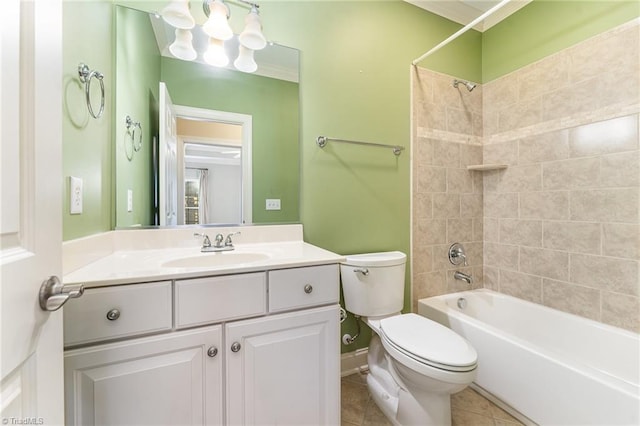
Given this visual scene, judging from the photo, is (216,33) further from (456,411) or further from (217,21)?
(456,411)

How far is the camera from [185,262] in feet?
3.87

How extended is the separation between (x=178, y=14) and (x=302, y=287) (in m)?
1.33

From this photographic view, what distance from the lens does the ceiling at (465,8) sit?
189 centimetres

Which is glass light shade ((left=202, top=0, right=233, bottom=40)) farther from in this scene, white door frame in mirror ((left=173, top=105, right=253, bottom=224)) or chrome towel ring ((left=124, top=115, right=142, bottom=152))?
chrome towel ring ((left=124, top=115, right=142, bottom=152))

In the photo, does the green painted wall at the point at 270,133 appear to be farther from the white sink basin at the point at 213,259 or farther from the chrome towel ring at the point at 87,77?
the chrome towel ring at the point at 87,77

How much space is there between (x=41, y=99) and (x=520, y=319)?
2546 mm

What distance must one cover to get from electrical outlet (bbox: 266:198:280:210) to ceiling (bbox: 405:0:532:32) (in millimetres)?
1675

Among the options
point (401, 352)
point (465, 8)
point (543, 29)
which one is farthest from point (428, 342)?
point (465, 8)

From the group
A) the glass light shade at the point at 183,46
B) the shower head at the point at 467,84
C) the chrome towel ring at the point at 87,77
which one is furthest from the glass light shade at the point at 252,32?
the shower head at the point at 467,84

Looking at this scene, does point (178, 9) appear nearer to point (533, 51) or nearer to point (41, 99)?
point (41, 99)

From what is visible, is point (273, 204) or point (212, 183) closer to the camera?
point (212, 183)

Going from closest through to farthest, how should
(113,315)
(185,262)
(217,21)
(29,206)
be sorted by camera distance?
(29,206) → (113,315) → (185,262) → (217,21)

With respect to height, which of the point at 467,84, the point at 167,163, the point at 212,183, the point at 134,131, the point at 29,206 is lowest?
the point at 29,206

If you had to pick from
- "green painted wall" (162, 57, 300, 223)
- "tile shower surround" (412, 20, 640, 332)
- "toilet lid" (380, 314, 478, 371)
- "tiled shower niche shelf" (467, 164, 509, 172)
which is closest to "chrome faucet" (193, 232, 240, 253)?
"green painted wall" (162, 57, 300, 223)
